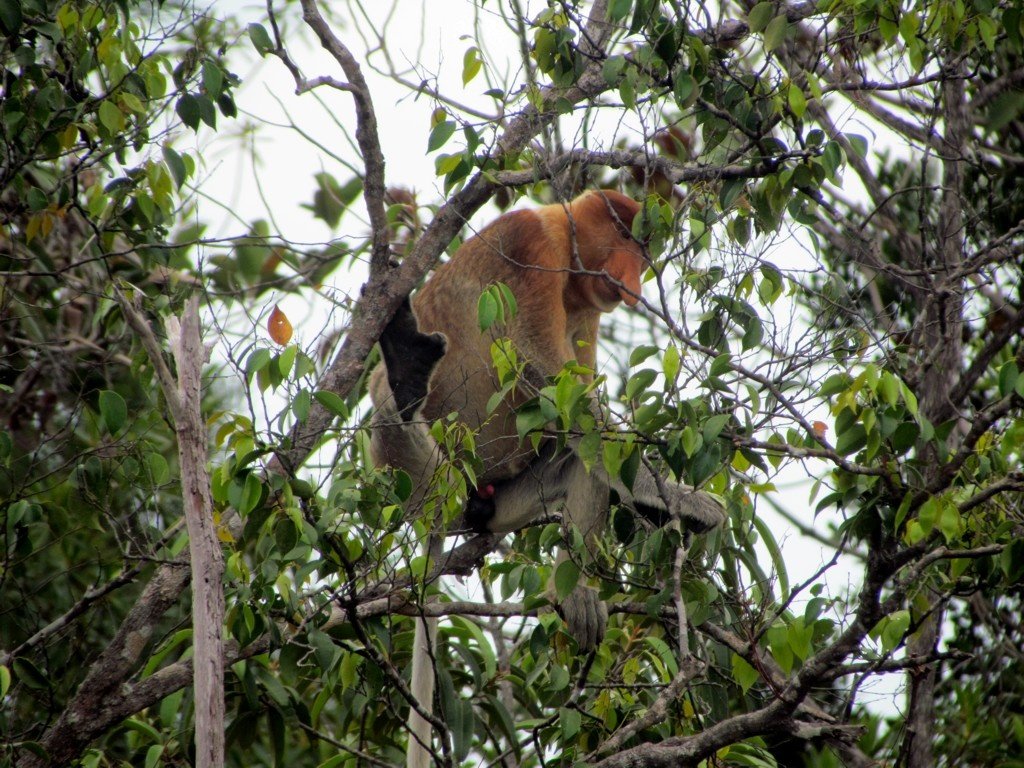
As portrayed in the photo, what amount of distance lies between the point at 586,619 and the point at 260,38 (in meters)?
1.63

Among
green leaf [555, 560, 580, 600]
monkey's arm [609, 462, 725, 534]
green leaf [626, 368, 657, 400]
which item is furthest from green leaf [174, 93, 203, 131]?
monkey's arm [609, 462, 725, 534]

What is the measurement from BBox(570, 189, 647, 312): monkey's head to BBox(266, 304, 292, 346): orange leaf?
1.44 m

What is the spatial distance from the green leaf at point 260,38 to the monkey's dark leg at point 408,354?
2.49 ft

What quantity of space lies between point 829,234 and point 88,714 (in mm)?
2992

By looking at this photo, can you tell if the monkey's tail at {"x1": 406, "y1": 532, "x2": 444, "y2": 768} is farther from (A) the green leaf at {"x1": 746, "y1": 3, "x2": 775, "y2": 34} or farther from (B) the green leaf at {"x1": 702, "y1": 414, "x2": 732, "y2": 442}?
(A) the green leaf at {"x1": 746, "y1": 3, "x2": 775, "y2": 34}

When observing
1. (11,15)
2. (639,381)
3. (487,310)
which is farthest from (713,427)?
(11,15)

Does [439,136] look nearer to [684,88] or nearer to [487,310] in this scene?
[487,310]

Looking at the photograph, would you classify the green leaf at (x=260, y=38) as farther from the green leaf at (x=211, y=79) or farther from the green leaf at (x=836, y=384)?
the green leaf at (x=836, y=384)

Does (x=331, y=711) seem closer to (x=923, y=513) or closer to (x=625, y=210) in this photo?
(x=625, y=210)

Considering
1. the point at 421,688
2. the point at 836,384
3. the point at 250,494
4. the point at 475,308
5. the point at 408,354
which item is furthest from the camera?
the point at 475,308

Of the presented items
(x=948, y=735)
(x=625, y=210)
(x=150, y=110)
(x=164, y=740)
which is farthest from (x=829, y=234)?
(x=164, y=740)

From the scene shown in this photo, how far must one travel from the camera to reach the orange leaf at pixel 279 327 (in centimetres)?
211

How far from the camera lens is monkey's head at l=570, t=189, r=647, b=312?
3.42 m

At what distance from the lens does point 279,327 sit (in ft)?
6.97
